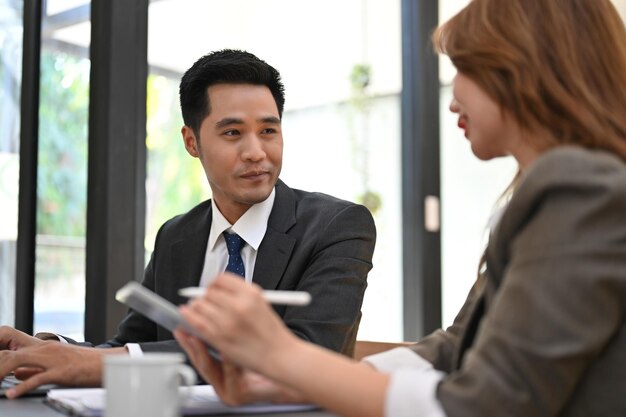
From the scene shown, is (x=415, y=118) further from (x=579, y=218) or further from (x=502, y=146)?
(x=579, y=218)

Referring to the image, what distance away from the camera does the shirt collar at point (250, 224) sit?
211cm

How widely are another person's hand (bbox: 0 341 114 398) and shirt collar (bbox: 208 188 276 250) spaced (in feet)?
1.90

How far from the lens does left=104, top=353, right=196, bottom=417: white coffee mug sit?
91 centimetres

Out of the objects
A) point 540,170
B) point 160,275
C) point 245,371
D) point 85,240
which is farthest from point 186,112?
point 540,170

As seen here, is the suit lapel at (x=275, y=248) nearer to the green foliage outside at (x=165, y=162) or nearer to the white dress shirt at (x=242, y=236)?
the white dress shirt at (x=242, y=236)

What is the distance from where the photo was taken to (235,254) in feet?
6.94

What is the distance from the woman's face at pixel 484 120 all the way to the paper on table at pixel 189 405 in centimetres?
47

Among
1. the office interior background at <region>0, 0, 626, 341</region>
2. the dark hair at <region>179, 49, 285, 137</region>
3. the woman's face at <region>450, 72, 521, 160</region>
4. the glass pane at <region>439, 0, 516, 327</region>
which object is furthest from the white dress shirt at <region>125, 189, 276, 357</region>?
the glass pane at <region>439, 0, 516, 327</region>

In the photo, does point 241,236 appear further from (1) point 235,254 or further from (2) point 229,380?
(2) point 229,380

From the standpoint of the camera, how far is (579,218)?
0.94 metres

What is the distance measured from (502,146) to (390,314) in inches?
108

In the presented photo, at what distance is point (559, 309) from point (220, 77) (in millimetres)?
1470

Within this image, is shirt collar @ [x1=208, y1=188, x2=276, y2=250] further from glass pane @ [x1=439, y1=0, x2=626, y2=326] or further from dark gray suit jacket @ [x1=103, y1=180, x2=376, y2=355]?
glass pane @ [x1=439, y1=0, x2=626, y2=326]

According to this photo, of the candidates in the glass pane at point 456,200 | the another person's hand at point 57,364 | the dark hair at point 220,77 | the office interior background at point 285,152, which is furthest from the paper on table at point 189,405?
the glass pane at point 456,200
